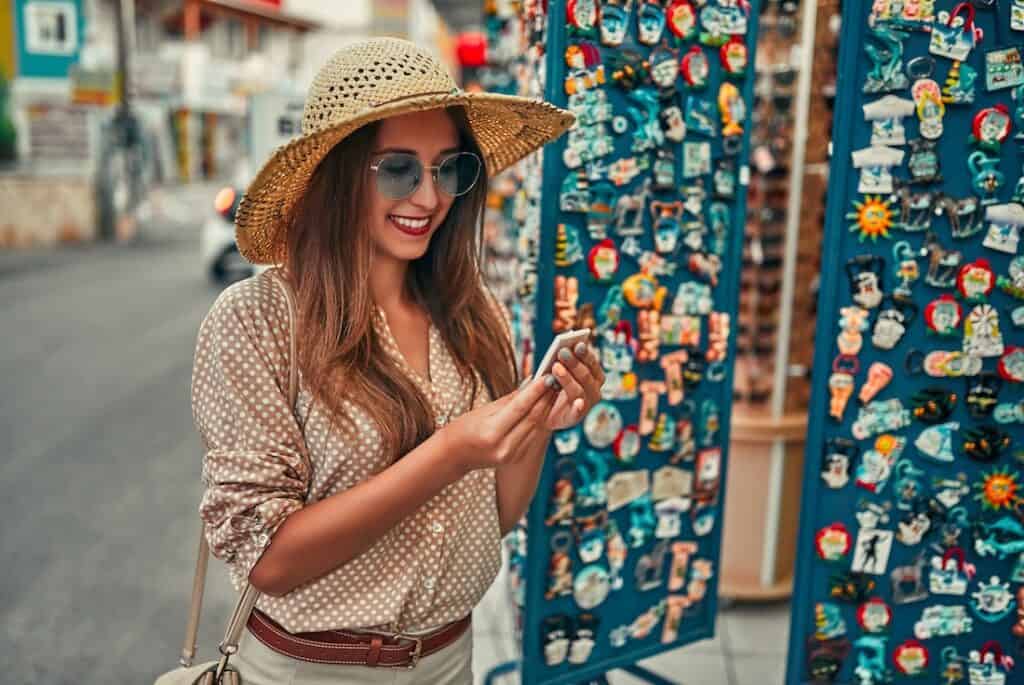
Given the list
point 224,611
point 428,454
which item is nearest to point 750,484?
point 224,611

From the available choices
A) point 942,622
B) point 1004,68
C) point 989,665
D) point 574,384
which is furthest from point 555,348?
point 989,665

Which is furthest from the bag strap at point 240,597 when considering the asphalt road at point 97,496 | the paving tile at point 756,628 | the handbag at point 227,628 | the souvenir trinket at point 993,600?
the paving tile at point 756,628

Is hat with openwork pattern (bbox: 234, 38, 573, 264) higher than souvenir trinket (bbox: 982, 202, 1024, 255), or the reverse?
hat with openwork pattern (bbox: 234, 38, 573, 264)

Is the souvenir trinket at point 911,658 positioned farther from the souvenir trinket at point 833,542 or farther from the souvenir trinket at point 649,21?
the souvenir trinket at point 649,21

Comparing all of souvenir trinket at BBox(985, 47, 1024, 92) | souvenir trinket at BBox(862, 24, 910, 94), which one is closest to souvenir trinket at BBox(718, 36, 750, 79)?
souvenir trinket at BBox(862, 24, 910, 94)

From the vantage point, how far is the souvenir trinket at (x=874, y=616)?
2168 mm

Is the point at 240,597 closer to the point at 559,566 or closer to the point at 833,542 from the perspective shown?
the point at 559,566

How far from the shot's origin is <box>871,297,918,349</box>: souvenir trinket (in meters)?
2.04

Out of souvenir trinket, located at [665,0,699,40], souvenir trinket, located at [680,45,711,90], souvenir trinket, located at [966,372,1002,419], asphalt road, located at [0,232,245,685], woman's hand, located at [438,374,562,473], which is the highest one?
souvenir trinket, located at [665,0,699,40]

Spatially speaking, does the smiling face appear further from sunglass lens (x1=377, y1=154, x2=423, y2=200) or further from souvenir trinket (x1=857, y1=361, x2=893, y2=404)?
souvenir trinket (x1=857, y1=361, x2=893, y2=404)

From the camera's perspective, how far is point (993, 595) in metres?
2.11

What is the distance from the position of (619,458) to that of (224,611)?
216 centimetres

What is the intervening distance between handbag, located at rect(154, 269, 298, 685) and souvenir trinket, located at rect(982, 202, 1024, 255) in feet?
4.75

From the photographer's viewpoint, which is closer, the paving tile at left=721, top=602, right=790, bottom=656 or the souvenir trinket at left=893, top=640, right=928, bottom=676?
the souvenir trinket at left=893, top=640, right=928, bottom=676
